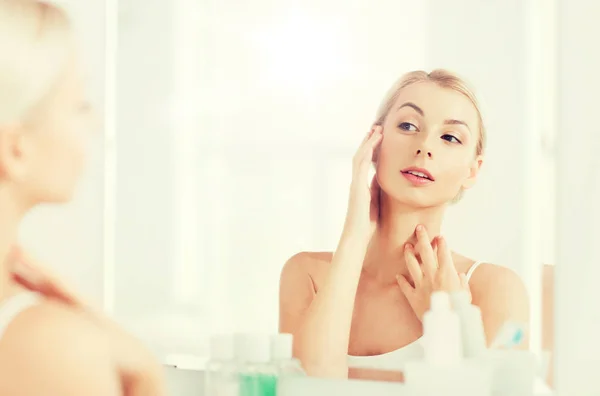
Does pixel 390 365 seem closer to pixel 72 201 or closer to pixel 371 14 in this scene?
pixel 371 14

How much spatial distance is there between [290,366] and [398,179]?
320 mm

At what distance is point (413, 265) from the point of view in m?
1.05

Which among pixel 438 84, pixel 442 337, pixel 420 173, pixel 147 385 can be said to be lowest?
pixel 147 385

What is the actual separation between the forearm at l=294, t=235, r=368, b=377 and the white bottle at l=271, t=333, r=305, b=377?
0.6 inches

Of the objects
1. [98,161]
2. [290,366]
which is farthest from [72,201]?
[290,366]

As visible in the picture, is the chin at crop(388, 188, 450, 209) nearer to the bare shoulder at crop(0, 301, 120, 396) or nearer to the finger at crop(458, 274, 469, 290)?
the finger at crop(458, 274, 469, 290)

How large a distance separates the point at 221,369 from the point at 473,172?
48 cm

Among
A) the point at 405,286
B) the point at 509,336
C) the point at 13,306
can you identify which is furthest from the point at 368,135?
the point at 13,306

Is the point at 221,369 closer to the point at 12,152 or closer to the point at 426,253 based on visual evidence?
the point at 426,253

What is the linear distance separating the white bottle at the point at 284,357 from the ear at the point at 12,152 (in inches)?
20.4

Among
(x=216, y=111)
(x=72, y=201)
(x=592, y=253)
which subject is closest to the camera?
(x=592, y=253)

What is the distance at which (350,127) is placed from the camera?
109cm

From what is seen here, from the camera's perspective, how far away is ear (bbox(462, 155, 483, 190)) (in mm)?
1008

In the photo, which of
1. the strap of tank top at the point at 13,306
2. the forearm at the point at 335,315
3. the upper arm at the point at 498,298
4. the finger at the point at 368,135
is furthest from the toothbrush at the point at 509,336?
the strap of tank top at the point at 13,306
